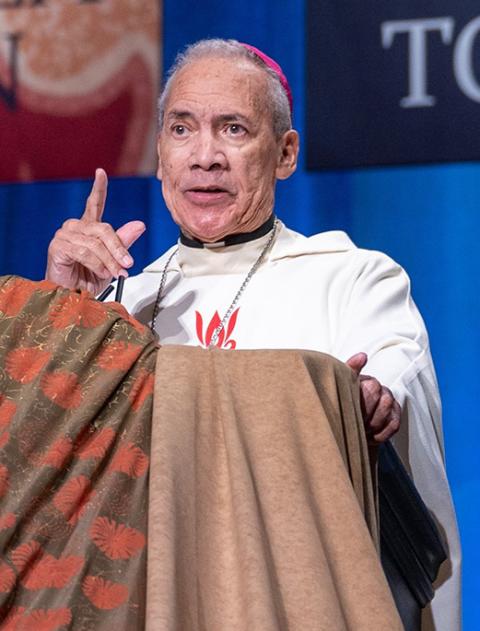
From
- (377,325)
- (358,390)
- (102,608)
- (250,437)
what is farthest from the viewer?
(377,325)

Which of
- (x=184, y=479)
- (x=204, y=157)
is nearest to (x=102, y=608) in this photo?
(x=184, y=479)

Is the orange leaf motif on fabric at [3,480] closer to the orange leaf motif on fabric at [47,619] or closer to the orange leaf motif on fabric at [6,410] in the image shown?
the orange leaf motif on fabric at [6,410]

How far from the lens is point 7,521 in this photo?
1726 mm

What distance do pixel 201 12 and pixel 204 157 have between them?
5.08ft

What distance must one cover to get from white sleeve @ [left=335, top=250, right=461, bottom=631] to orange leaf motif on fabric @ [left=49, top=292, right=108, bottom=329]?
2.14 ft

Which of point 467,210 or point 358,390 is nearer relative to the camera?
point 358,390

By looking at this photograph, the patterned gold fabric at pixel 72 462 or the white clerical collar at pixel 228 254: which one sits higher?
the white clerical collar at pixel 228 254

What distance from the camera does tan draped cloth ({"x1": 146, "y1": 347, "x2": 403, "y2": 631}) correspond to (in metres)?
1.72

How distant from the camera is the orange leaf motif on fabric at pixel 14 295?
192 cm

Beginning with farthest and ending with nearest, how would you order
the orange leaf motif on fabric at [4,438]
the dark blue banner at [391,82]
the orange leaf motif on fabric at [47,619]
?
the dark blue banner at [391,82] < the orange leaf motif on fabric at [4,438] < the orange leaf motif on fabric at [47,619]

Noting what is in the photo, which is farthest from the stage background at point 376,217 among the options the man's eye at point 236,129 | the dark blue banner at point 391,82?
the man's eye at point 236,129

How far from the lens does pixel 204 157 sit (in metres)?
2.78

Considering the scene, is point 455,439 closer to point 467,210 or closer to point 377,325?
point 467,210

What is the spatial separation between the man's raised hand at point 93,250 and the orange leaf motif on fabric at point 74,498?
0.65 metres
